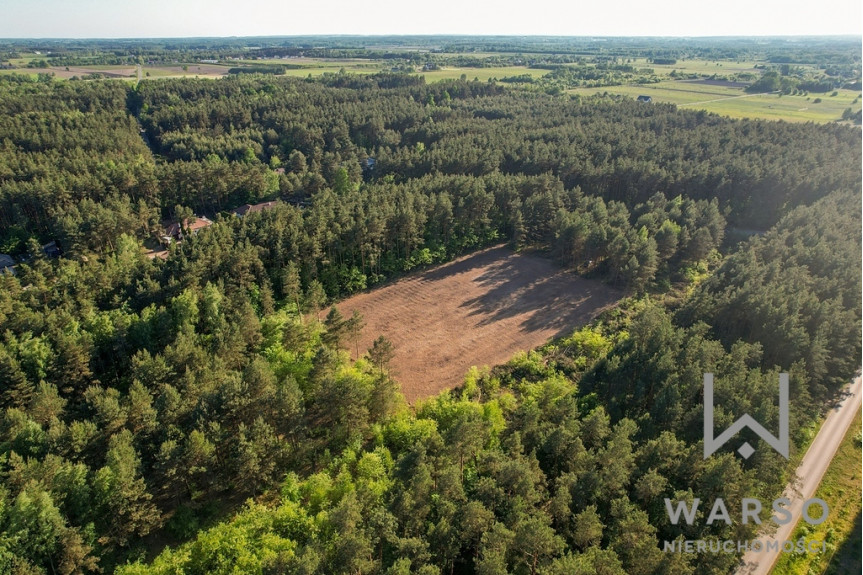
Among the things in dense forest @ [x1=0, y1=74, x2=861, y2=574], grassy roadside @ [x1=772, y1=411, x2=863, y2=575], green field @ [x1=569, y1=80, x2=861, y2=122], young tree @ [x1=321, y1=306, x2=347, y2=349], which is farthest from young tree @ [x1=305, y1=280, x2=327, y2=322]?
green field @ [x1=569, y1=80, x2=861, y2=122]

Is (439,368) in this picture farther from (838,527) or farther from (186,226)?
(186,226)

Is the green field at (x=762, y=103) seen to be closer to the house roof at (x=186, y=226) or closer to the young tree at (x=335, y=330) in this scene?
the house roof at (x=186, y=226)

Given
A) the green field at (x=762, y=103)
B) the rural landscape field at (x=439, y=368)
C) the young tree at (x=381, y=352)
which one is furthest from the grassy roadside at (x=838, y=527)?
the green field at (x=762, y=103)

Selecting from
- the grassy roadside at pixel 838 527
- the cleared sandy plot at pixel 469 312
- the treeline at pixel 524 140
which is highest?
the treeline at pixel 524 140

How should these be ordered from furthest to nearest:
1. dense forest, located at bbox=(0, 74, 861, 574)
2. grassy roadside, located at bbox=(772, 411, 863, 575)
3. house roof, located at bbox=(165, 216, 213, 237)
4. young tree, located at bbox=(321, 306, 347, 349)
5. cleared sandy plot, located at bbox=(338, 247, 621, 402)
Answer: house roof, located at bbox=(165, 216, 213, 237)
cleared sandy plot, located at bbox=(338, 247, 621, 402)
young tree, located at bbox=(321, 306, 347, 349)
grassy roadside, located at bbox=(772, 411, 863, 575)
dense forest, located at bbox=(0, 74, 861, 574)

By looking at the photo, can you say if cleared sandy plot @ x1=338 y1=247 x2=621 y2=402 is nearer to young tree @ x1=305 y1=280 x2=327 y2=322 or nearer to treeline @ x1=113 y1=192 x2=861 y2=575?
young tree @ x1=305 y1=280 x2=327 y2=322

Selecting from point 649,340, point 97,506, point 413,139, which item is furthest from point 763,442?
point 413,139
